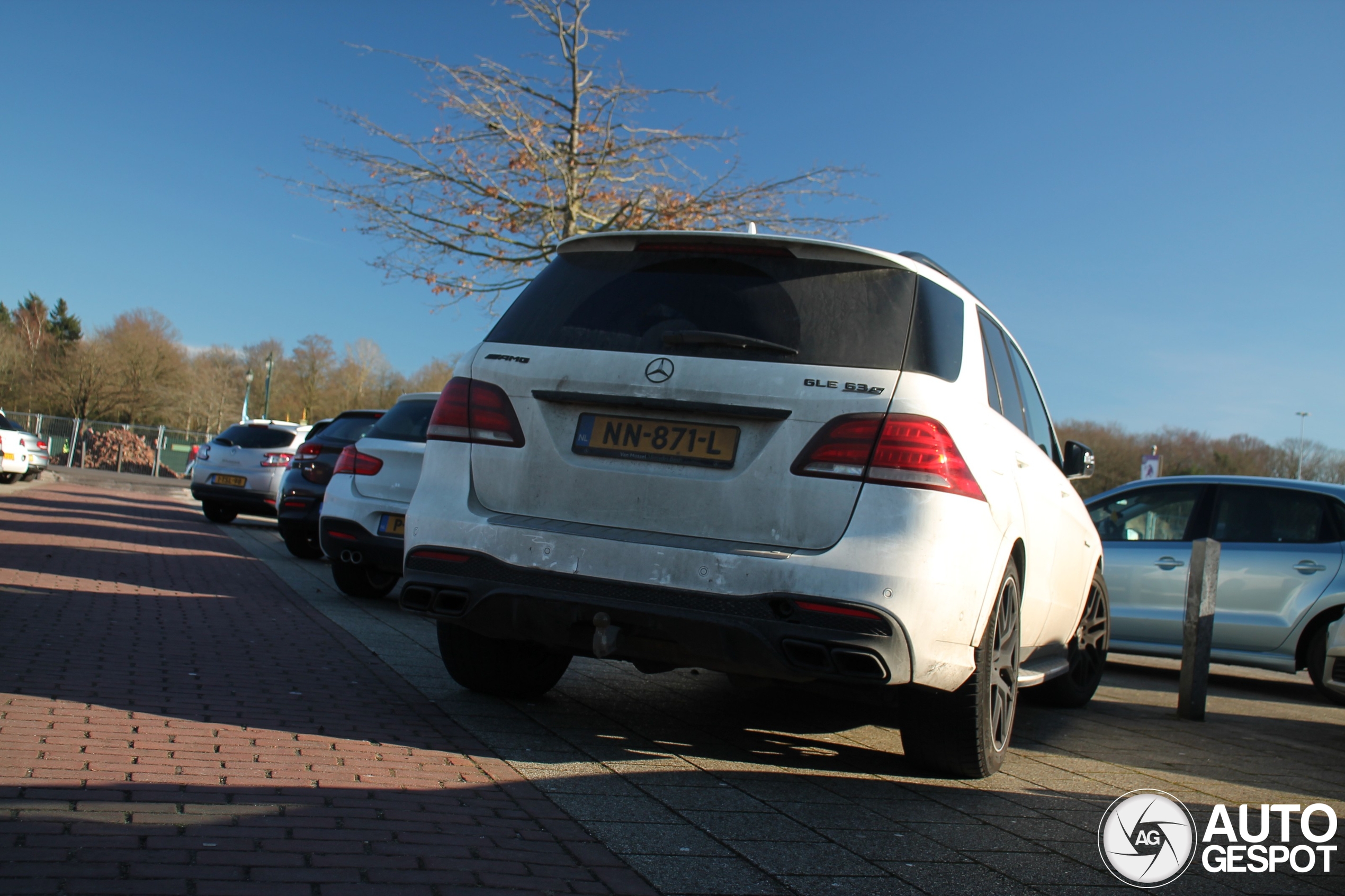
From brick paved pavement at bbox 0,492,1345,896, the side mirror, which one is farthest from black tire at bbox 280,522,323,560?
the side mirror

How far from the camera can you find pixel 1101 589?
271 inches

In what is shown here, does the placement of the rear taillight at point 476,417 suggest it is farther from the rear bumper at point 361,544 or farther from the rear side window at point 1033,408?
the rear bumper at point 361,544

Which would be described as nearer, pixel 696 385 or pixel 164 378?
pixel 696 385

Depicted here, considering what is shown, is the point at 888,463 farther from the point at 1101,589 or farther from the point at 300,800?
the point at 1101,589

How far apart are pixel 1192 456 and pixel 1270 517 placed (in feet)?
228

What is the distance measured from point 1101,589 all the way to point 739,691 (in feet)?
8.38

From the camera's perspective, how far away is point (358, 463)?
827 centimetres

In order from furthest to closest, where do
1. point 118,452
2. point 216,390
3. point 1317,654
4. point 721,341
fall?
point 216,390, point 118,452, point 1317,654, point 721,341

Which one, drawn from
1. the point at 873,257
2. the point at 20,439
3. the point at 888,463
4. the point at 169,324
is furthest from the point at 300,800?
the point at 169,324

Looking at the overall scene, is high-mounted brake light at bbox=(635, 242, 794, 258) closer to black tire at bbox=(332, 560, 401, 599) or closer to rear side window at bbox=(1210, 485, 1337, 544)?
black tire at bbox=(332, 560, 401, 599)

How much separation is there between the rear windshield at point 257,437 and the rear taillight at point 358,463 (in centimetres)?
859

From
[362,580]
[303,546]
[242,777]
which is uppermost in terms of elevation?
[242,777]

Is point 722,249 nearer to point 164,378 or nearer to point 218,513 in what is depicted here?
point 218,513

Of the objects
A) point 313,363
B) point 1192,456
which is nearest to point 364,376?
point 313,363
